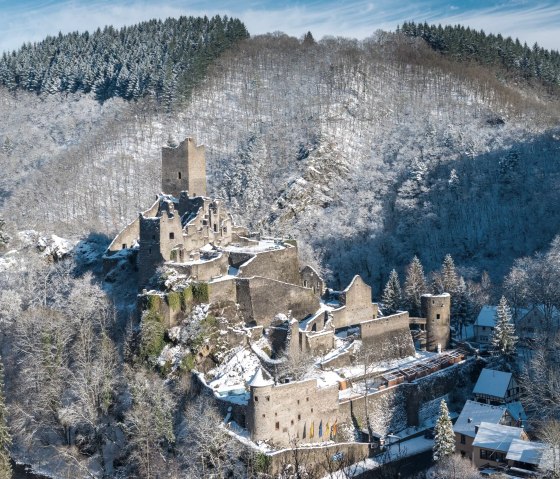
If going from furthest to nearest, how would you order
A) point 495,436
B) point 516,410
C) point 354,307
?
1. point 354,307
2. point 516,410
3. point 495,436

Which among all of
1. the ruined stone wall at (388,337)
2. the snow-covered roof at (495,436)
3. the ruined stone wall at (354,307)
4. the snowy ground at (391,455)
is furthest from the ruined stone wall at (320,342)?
the snow-covered roof at (495,436)

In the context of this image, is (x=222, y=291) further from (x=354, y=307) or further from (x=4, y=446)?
(x=4, y=446)

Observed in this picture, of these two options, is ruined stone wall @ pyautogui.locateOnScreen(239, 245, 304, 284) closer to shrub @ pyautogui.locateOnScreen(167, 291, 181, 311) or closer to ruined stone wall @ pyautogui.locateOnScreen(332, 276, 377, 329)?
ruined stone wall @ pyautogui.locateOnScreen(332, 276, 377, 329)

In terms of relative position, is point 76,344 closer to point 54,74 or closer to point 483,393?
point 483,393

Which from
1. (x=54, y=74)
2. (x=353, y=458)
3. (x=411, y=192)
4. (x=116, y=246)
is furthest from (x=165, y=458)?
(x=54, y=74)

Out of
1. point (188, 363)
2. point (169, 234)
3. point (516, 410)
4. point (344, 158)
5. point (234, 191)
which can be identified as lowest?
point (516, 410)

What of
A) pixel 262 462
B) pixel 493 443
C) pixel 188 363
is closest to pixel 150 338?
pixel 188 363
